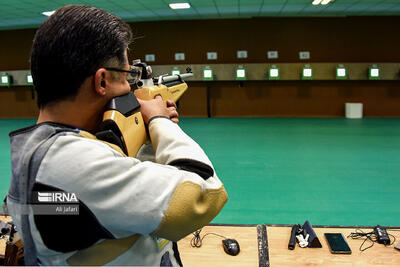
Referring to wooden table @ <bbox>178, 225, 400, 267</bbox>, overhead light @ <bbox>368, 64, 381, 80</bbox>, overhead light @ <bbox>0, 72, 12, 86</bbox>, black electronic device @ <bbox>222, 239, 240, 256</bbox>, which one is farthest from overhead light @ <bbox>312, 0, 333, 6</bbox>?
overhead light @ <bbox>0, 72, 12, 86</bbox>

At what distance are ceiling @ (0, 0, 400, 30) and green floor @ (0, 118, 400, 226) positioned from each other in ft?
8.86

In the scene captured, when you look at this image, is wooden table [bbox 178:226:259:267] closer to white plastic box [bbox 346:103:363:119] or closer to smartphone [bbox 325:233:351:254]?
smartphone [bbox 325:233:351:254]

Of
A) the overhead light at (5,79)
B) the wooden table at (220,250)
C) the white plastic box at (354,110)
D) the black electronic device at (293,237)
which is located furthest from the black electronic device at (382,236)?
the overhead light at (5,79)

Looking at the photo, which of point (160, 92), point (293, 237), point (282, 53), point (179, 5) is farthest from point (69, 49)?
point (282, 53)

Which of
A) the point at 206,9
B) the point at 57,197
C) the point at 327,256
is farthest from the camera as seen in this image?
the point at 206,9

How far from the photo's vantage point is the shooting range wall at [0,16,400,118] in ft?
26.2

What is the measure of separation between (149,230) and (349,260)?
1.31 meters

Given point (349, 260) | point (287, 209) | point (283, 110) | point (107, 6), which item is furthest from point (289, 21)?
point (349, 260)

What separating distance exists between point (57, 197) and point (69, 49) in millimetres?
290

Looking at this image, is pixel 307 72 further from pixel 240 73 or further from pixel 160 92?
pixel 160 92

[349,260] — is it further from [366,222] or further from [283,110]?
[283,110]

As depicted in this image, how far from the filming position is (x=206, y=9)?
7262 millimetres

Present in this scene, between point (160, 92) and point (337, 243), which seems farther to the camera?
point (337, 243)

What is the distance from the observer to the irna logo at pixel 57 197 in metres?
0.56
